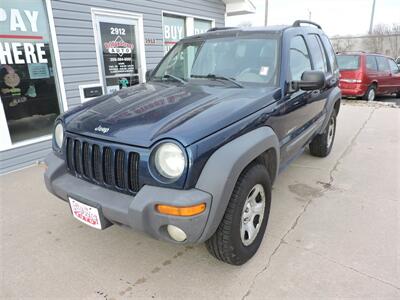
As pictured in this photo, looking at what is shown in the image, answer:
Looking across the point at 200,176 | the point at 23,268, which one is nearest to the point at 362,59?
the point at 200,176

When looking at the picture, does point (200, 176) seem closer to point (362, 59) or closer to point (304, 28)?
point (304, 28)

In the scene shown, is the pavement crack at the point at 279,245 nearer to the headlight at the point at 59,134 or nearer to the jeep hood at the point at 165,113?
the jeep hood at the point at 165,113

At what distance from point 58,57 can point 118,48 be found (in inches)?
53.6

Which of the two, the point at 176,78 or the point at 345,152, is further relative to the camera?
the point at 345,152

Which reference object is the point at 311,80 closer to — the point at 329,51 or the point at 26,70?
the point at 329,51

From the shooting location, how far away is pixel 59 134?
8.42 ft

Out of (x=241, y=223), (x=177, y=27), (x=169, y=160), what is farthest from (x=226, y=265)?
(x=177, y=27)

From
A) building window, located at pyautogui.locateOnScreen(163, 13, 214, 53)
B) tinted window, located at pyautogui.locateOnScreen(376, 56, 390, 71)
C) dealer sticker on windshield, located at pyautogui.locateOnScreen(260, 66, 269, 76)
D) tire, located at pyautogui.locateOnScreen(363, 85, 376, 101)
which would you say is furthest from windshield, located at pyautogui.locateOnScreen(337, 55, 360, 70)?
dealer sticker on windshield, located at pyautogui.locateOnScreen(260, 66, 269, 76)

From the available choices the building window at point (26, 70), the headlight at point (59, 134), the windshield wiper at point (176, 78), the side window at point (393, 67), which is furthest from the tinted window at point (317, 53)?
the side window at point (393, 67)

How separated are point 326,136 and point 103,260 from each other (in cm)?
363

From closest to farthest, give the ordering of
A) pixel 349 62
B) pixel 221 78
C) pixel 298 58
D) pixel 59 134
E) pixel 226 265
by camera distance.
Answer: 1. pixel 226 265
2. pixel 59 134
3. pixel 221 78
4. pixel 298 58
5. pixel 349 62

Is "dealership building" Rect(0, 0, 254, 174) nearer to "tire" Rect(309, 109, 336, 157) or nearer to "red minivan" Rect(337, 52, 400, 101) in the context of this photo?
"tire" Rect(309, 109, 336, 157)

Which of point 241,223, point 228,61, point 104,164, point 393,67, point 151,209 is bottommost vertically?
point 241,223

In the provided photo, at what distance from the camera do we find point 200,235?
6.05ft
